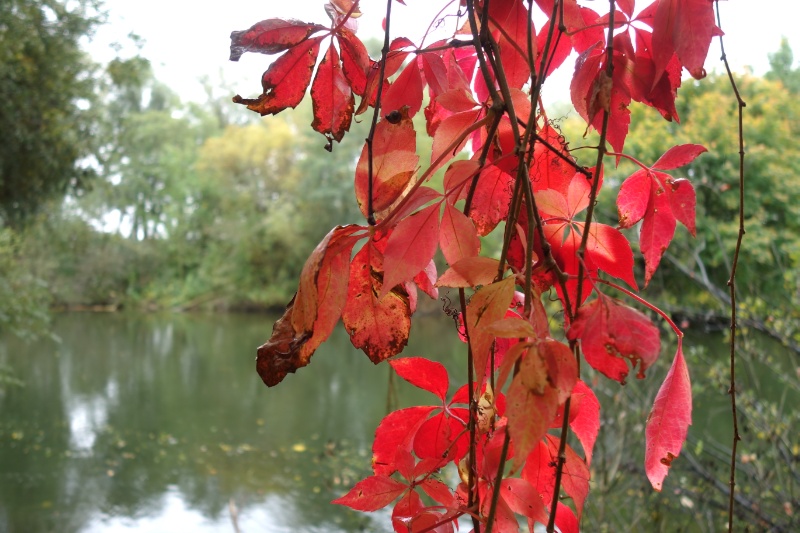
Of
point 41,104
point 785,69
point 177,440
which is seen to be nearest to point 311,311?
point 41,104

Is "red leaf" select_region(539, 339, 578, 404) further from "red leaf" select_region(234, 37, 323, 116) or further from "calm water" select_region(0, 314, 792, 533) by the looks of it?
"calm water" select_region(0, 314, 792, 533)

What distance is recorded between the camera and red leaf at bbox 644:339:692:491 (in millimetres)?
247

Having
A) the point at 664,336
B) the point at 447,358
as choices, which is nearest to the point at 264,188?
the point at 447,358

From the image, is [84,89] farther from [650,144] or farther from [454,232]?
[454,232]

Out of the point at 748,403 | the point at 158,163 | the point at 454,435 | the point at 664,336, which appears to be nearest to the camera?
the point at 454,435

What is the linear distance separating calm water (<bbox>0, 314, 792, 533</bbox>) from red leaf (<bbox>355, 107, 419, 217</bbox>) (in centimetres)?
197

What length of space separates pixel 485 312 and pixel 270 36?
18 centimetres

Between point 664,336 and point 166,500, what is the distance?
3.35m

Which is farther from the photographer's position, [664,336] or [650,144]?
[650,144]

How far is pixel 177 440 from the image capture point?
5.73 metres

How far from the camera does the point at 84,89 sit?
4.86 m

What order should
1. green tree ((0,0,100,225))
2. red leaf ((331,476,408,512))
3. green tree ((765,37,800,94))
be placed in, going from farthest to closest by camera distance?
1. green tree ((765,37,800,94))
2. green tree ((0,0,100,225))
3. red leaf ((331,476,408,512))

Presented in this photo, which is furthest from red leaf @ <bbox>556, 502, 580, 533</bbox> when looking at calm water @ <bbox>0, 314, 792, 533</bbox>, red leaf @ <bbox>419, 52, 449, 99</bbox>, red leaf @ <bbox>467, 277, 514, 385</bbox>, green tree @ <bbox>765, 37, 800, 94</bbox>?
green tree @ <bbox>765, 37, 800, 94</bbox>

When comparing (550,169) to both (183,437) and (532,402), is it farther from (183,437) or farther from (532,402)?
(183,437)
